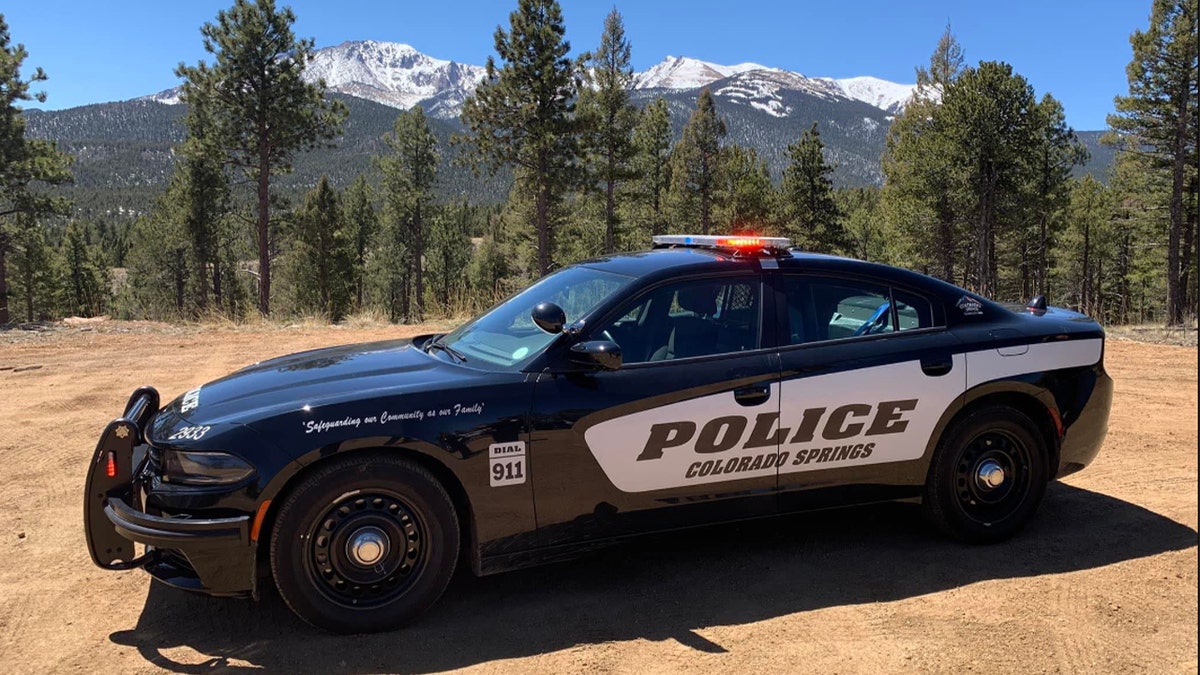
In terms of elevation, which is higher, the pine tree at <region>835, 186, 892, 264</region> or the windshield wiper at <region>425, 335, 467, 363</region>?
the pine tree at <region>835, 186, 892, 264</region>

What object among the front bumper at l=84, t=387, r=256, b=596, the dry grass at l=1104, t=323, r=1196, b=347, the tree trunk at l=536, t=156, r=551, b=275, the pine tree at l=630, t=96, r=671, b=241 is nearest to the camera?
the front bumper at l=84, t=387, r=256, b=596

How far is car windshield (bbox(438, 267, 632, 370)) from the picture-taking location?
3721mm

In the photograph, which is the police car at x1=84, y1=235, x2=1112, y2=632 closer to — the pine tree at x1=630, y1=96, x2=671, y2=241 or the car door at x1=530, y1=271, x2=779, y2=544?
the car door at x1=530, y1=271, x2=779, y2=544

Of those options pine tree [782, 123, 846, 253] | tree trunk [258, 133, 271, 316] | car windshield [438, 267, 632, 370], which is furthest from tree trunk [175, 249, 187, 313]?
car windshield [438, 267, 632, 370]

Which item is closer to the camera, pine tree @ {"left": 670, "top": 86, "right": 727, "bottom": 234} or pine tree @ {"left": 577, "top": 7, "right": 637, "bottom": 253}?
pine tree @ {"left": 577, "top": 7, "right": 637, "bottom": 253}

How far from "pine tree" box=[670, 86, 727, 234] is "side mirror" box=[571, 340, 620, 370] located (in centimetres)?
3943

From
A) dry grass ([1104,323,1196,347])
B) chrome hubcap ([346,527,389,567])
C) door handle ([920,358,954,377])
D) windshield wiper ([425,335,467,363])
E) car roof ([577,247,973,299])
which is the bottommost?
dry grass ([1104,323,1196,347])

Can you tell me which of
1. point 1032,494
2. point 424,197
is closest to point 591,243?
point 424,197

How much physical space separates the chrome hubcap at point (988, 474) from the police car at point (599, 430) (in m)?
0.02

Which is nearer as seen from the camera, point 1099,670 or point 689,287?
point 1099,670

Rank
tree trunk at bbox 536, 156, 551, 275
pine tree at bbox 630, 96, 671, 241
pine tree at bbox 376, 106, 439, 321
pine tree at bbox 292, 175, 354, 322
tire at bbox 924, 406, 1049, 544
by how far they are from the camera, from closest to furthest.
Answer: tire at bbox 924, 406, 1049, 544
tree trunk at bbox 536, 156, 551, 275
pine tree at bbox 630, 96, 671, 241
pine tree at bbox 292, 175, 354, 322
pine tree at bbox 376, 106, 439, 321

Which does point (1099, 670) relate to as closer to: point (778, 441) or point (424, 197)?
point (778, 441)

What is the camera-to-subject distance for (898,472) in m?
4.04

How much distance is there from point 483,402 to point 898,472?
221 cm
